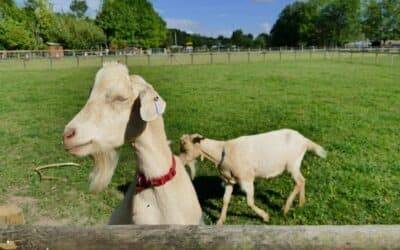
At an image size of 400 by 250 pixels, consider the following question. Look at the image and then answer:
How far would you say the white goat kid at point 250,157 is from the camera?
5.85 meters

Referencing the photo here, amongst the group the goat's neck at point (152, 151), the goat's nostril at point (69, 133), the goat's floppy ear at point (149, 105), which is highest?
the goat's floppy ear at point (149, 105)

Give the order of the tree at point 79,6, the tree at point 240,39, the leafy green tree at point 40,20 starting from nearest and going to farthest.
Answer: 1. the leafy green tree at point 40,20
2. the tree at point 79,6
3. the tree at point 240,39

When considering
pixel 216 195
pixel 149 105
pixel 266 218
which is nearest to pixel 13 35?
pixel 216 195

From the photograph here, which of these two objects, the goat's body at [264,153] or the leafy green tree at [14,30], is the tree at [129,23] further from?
the goat's body at [264,153]

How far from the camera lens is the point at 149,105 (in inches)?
99.0

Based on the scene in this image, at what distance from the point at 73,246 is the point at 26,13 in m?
80.2

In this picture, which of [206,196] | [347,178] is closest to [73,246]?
[206,196]

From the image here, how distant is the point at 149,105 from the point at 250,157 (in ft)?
11.7

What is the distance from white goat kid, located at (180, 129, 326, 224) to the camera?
19.2ft

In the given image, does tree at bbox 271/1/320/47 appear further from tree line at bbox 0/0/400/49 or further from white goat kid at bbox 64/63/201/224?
white goat kid at bbox 64/63/201/224

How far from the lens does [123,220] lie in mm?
2936

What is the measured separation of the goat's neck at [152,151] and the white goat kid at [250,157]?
3.02 metres

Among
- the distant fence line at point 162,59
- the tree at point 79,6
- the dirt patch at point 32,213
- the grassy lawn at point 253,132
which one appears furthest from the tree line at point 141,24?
the dirt patch at point 32,213

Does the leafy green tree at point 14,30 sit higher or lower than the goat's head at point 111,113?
higher
